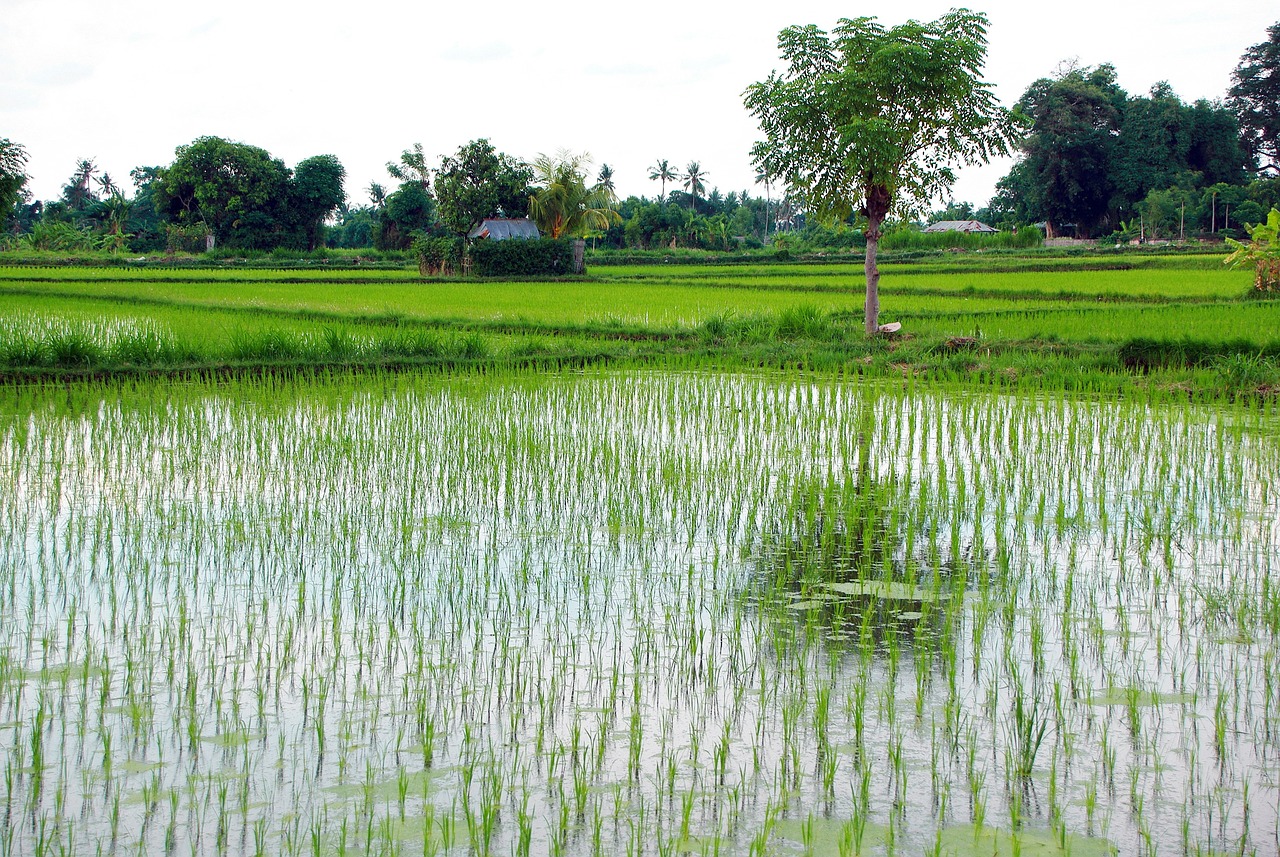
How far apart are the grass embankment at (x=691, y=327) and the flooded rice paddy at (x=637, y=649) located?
138 inches

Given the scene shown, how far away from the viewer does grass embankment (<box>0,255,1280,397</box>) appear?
9.99 meters

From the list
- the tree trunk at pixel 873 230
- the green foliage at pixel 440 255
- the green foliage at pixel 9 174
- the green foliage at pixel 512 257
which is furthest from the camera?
the green foliage at pixel 440 255

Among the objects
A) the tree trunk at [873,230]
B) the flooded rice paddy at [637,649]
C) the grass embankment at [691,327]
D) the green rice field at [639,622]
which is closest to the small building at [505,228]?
the grass embankment at [691,327]

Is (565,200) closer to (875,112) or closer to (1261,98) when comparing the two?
(875,112)

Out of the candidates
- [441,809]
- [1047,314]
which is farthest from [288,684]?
[1047,314]

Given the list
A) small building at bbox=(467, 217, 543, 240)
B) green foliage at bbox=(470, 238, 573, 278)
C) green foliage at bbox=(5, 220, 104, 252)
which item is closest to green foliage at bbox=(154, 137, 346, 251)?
green foliage at bbox=(5, 220, 104, 252)

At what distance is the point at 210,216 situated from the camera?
135 feet

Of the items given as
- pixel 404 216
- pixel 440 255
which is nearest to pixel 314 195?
pixel 404 216

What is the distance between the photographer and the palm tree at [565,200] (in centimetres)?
3341

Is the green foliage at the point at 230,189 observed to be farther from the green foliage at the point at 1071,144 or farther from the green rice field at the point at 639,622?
the green rice field at the point at 639,622

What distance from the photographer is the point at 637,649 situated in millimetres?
3287

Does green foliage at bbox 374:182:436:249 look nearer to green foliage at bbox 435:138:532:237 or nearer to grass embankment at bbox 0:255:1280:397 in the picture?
green foliage at bbox 435:138:532:237

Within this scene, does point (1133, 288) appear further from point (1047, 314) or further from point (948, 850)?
point (948, 850)

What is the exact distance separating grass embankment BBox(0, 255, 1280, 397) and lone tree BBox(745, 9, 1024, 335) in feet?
5.31
